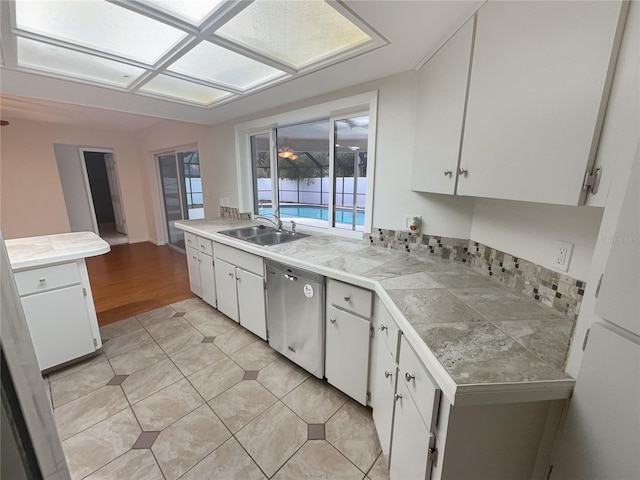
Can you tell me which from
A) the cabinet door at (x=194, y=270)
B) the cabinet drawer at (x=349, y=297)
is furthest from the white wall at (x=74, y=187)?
the cabinet drawer at (x=349, y=297)

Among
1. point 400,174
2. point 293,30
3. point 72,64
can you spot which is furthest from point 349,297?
point 72,64

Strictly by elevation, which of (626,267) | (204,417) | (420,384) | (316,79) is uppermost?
(316,79)

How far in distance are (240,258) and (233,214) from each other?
1371mm

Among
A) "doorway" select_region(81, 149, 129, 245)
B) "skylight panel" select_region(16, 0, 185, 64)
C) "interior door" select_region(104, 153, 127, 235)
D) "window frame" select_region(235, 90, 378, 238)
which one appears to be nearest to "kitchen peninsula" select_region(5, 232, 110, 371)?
"skylight panel" select_region(16, 0, 185, 64)

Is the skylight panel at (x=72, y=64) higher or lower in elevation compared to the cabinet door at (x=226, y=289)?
higher

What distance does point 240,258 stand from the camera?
7.52 feet

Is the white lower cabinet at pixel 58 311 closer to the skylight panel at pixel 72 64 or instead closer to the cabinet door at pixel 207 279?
the cabinet door at pixel 207 279

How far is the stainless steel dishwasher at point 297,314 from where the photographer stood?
1729 millimetres

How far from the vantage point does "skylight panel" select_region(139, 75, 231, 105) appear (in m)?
2.05

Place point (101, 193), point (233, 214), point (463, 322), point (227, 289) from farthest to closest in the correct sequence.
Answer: point (101, 193) → point (233, 214) → point (227, 289) → point (463, 322)

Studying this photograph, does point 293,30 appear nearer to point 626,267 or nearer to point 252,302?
point 626,267

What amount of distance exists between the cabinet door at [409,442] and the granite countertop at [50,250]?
7.26 feet

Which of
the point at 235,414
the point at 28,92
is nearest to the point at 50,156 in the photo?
the point at 28,92

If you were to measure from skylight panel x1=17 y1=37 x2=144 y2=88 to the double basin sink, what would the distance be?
4.73ft
